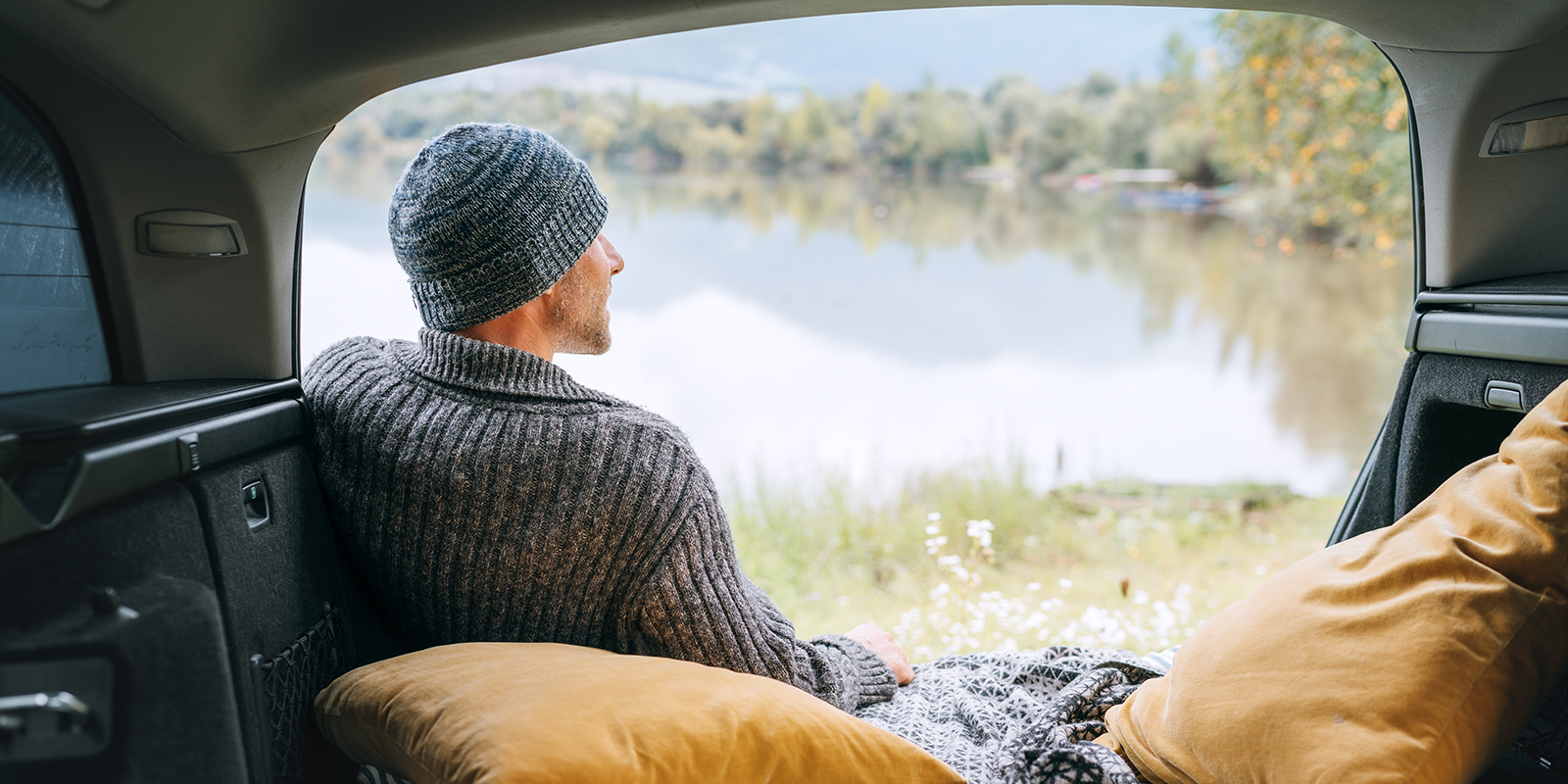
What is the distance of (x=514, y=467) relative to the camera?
1.24m

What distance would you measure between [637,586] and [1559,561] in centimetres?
114

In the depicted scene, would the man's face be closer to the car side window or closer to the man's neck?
the man's neck

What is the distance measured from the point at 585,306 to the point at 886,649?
2.84ft

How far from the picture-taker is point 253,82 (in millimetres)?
1295

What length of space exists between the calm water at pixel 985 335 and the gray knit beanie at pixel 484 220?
277cm

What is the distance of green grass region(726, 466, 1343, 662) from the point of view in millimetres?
3244

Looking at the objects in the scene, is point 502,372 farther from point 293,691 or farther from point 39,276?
point 39,276

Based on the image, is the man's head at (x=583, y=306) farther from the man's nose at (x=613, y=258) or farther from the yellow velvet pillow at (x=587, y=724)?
the yellow velvet pillow at (x=587, y=724)

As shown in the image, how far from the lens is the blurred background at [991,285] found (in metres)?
3.84

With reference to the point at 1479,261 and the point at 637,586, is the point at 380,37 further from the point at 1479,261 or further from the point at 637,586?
the point at 1479,261

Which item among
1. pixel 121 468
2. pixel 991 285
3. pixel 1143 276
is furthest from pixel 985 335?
pixel 121 468

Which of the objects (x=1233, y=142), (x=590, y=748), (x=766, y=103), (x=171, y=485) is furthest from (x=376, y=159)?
(x=1233, y=142)

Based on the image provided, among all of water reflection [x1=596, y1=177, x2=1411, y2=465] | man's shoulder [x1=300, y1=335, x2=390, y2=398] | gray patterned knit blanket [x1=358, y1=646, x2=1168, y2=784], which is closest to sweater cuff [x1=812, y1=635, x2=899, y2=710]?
gray patterned knit blanket [x1=358, y1=646, x2=1168, y2=784]

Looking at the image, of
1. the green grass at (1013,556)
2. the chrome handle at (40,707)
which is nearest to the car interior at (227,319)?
the chrome handle at (40,707)
